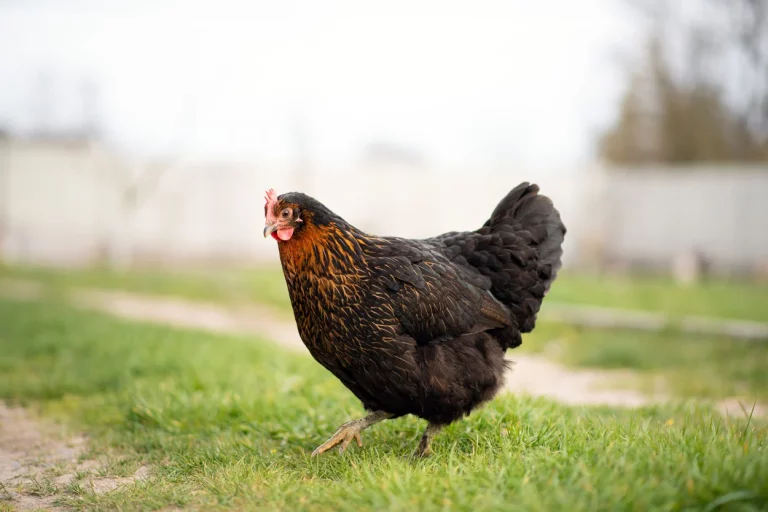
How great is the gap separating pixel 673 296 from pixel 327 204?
9105 millimetres

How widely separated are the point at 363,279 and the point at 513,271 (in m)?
1.12

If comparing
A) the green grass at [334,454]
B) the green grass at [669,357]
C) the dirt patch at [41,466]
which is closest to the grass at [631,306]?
the green grass at [669,357]

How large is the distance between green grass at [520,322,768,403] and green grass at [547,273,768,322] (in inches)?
65.9

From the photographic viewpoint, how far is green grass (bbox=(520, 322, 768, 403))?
645 centimetres

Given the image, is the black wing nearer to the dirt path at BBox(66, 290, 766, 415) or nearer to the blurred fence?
the dirt path at BBox(66, 290, 766, 415)

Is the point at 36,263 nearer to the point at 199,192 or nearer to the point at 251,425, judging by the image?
the point at 199,192

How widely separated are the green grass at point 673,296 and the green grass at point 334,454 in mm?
5911

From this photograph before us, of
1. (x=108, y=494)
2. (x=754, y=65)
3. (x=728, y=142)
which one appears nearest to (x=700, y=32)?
(x=754, y=65)

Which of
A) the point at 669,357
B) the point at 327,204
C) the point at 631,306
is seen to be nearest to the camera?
the point at 669,357

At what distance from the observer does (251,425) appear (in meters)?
4.25

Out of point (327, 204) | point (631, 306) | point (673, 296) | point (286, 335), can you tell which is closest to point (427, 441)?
point (286, 335)

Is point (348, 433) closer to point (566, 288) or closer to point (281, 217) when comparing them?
point (281, 217)

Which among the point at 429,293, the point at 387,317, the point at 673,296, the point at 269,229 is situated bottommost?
the point at 673,296

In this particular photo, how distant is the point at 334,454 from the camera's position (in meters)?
3.65
